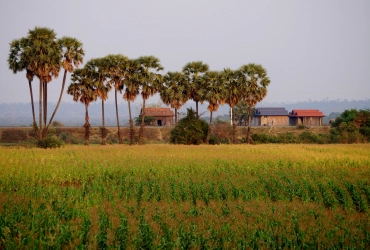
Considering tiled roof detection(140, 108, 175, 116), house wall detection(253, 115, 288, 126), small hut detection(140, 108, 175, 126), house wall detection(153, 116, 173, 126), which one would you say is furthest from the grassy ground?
house wall detection(253, 115, 288, 126)

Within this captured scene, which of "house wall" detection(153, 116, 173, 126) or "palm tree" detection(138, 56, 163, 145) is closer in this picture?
"palm tree" detection(138, 56, 163, 145)

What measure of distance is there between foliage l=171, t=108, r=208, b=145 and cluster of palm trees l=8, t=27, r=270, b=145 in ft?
6.08

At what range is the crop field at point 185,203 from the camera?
1312 cm

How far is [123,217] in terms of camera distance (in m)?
15.5

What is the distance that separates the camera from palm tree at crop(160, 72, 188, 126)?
204 ft

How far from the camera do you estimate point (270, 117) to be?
104 metres

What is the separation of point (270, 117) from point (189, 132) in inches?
1997

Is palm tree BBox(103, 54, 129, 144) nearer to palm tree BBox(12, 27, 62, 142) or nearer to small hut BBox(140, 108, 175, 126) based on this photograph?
palm tree BBox(12, 27, 62, 142)

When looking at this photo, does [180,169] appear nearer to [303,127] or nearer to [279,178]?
[279,178]

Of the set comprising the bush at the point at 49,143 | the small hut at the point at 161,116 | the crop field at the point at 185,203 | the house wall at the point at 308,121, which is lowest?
the crop field at the point at 185,203

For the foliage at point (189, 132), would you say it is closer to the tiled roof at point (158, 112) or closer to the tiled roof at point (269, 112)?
the tiled roof at point (158, 112)

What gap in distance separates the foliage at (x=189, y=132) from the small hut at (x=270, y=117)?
46913 mm

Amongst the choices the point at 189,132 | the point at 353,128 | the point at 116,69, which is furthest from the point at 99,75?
the point at 353,128

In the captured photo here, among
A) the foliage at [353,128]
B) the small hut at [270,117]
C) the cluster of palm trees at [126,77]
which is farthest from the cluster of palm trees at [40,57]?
the small hut at [270,117]
